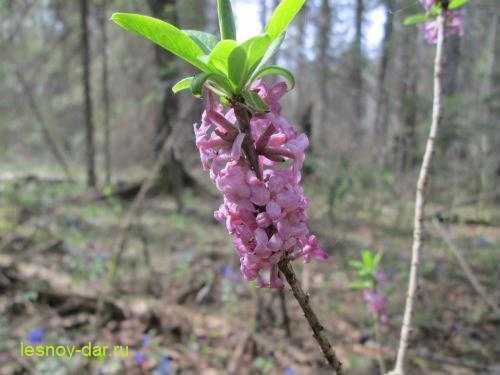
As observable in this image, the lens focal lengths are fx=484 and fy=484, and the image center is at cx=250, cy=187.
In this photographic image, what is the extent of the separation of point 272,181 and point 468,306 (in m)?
4.91

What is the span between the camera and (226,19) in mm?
919

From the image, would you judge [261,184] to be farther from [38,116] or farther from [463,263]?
[38,116]

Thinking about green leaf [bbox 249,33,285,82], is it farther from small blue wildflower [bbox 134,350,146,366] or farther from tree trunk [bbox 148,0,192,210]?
tree trunk [bbox 148,0,192,210]

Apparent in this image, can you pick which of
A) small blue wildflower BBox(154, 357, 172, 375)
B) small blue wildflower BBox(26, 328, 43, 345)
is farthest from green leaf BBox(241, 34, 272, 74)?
small blue wildflower BBox(26, 328, 43, 345)

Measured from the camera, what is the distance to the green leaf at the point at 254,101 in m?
0.89

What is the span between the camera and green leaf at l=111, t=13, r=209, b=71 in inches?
33.9

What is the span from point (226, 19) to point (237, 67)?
110 mm

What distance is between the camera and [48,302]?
4.25 meters

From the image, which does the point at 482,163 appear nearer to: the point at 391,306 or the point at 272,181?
the point at 391,306

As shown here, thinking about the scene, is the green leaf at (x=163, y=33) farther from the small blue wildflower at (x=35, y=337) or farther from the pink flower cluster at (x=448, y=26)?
the small blue wildflower at (x=35, y=337)

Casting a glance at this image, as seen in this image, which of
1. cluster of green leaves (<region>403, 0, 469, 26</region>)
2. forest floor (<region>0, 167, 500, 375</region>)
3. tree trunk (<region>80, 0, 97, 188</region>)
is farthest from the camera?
tree trunk (<region>80, 0, 97, 188</region>)

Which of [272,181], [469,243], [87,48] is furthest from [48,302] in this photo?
[87,48]

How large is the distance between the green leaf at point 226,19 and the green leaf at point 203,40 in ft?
0.23

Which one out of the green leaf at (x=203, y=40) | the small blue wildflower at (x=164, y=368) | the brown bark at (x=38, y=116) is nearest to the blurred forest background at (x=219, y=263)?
the small blue wildflower at (x=164, y=368)
